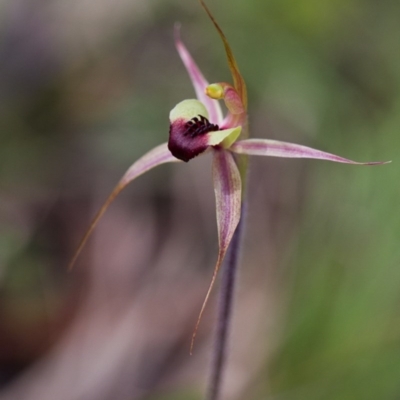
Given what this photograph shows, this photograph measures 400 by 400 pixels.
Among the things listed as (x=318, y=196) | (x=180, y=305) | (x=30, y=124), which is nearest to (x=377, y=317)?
(x=318, y=196)

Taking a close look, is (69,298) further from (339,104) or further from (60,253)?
(339,104)

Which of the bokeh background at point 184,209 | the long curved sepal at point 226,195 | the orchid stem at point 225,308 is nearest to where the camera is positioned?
the long curved sepal at point 226,195

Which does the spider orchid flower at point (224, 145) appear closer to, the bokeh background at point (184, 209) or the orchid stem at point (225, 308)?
the orchid stem at point (225, 308)

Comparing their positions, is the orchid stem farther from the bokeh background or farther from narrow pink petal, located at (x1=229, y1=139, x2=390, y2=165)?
the bokeh background

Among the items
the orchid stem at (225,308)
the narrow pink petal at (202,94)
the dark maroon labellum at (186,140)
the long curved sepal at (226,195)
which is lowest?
the orchid stem at (225,308)

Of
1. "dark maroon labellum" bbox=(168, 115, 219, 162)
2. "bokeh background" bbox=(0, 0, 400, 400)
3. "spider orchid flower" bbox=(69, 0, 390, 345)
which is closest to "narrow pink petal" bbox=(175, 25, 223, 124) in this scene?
"spider orchid flower" bbox=(69, 0, 390, 345)

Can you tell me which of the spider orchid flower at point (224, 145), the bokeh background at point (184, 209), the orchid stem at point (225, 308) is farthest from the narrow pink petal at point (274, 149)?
the bokeh background at point (184, 209)

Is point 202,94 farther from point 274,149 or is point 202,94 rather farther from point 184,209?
point 184,209
